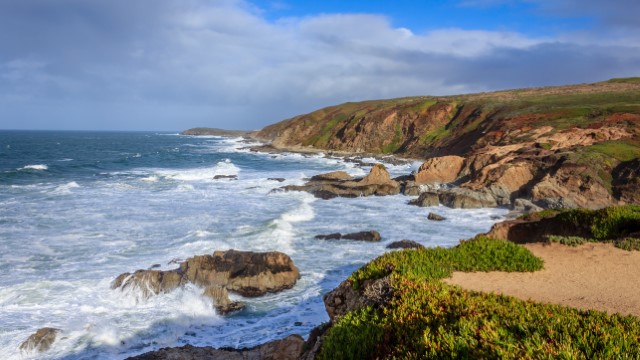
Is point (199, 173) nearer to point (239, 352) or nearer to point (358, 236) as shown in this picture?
→ point (358, 236)

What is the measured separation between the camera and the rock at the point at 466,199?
1328 inches

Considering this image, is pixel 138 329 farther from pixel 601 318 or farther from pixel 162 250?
pixel 601 318

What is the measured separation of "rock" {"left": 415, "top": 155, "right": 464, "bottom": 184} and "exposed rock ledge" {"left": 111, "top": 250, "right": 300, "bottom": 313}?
27.2 metres

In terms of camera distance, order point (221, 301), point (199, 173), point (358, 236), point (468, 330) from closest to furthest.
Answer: point (468, 330) < point (221, 301) < point (358, 236) < point (199, 173)

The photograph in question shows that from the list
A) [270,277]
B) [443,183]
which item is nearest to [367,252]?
[270,277]

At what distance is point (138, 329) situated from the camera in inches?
567

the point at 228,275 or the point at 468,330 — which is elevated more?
the point at 468,330

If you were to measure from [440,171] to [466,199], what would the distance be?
10.1m

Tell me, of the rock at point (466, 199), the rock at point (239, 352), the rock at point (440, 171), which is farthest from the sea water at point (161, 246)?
the rock at point (440, 171)

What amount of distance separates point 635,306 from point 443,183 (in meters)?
33.4

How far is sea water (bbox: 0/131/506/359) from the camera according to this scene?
14.3m

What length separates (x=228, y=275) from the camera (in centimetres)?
1800

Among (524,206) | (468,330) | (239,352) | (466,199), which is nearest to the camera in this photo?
(468,330)

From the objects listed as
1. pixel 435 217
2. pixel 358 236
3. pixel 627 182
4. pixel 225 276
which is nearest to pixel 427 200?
pixel 435 217
